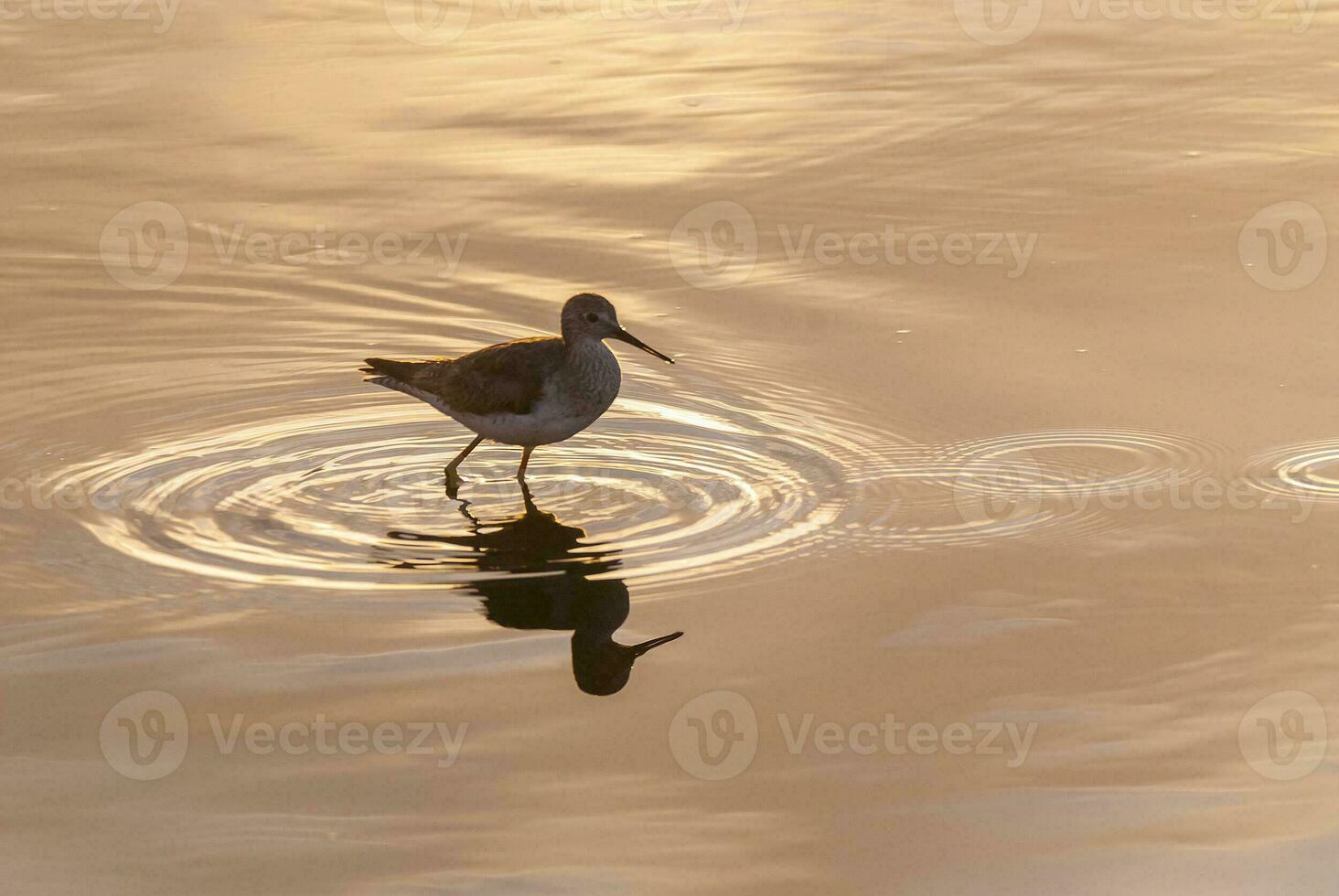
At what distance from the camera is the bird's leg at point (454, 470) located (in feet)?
31.2

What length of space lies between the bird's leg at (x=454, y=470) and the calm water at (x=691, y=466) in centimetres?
14

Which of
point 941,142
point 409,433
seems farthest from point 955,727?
point 941,142

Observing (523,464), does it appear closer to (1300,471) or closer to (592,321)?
(592,321)

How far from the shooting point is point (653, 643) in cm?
771

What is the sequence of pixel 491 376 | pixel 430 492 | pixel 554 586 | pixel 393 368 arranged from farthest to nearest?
pixel 393 368 < pixel 491 376 < pixel 430 492 < pixel 554 586

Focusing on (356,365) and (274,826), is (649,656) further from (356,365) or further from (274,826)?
(356,365)

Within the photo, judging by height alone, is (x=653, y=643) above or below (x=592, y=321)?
below

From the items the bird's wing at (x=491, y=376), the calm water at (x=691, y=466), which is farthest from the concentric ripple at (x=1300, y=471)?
the bird's wing at (x=491, y=376)

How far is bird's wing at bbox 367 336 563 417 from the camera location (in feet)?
30.8

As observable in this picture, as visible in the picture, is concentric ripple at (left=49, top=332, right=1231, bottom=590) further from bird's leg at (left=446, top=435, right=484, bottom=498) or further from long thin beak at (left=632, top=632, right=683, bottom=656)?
long thin beak at (left=632, top=632, right=683, bottom=656)

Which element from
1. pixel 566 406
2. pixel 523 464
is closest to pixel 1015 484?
pixel 566 406

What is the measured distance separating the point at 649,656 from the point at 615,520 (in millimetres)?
1317

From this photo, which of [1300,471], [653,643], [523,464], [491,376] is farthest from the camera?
[523,464]

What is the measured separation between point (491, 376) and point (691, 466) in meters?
1.15
